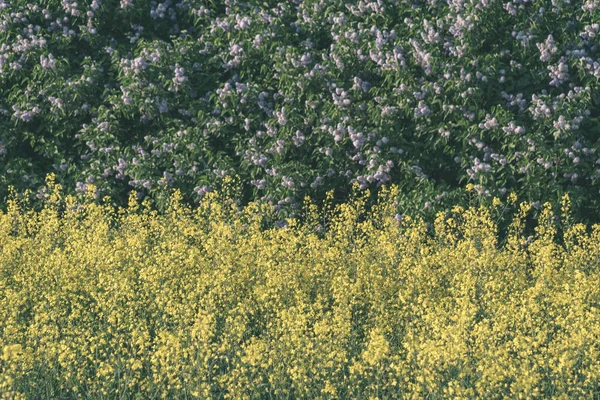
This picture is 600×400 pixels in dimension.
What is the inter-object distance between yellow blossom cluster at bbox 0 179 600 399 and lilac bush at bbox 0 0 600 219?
0.53 metres

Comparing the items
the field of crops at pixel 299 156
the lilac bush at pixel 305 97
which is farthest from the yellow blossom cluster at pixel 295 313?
the lilac bush at pixel 305 97

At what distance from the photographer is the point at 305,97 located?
8664 millimetres

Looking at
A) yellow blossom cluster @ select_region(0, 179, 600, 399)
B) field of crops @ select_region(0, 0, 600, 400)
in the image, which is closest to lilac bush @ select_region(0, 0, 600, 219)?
field of crops @ select_region(0, 0, 600, 400)

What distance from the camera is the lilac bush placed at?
26.6 ft

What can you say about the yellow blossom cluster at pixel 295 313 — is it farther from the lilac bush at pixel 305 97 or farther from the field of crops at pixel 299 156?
the lilac bush at pixel 305 97

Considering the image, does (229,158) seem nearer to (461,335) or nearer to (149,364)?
(149,364)

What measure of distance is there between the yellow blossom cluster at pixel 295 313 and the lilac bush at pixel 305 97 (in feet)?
1.75

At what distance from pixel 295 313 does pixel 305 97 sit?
3.75 m

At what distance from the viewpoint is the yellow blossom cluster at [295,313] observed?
4738mm

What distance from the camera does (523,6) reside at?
8.34m

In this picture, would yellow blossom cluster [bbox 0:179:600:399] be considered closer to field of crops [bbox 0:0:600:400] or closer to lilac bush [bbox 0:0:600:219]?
field of crops [bbox 0:0:600:400]

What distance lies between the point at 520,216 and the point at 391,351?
2.73m

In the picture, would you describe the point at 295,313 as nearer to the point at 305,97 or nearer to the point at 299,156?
the point at 299,156

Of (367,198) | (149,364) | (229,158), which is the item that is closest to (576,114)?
(367,198)
